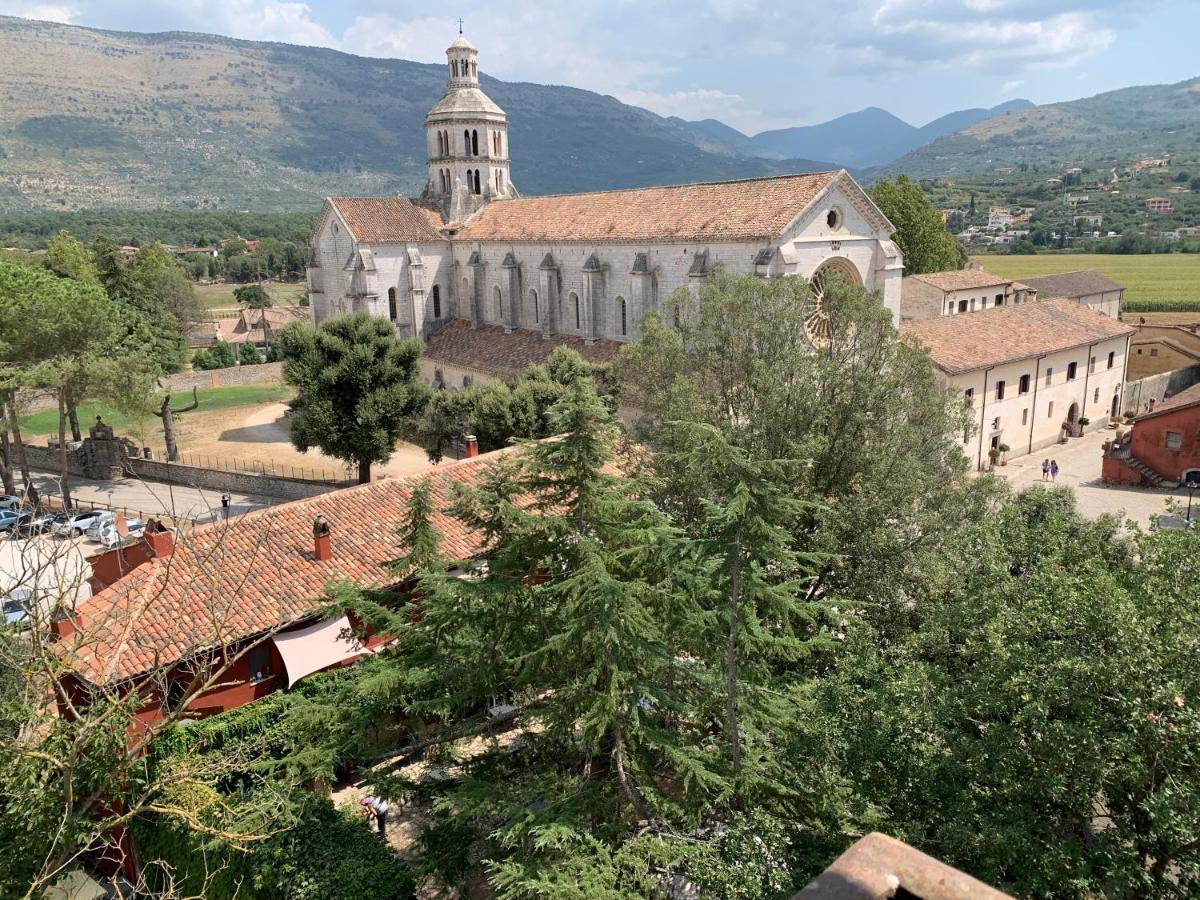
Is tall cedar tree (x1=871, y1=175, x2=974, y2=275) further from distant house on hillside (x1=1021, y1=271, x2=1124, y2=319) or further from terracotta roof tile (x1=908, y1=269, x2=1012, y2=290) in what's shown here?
distant house on hillside (x1=1021, y1=271, x2=1124, y2=319)

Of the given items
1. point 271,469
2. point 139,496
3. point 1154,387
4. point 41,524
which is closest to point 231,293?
point 271,469

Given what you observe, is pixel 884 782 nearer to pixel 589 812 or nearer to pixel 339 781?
pixel 589 812

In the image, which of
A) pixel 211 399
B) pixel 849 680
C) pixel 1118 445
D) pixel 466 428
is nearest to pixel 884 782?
pixel 849 680

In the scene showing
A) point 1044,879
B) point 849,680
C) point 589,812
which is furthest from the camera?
point 849,680

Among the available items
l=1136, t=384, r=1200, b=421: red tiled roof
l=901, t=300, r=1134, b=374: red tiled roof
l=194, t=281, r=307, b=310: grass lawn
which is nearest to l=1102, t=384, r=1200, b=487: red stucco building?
l=1136, t=384, r=1200, b=421: red tiled roof

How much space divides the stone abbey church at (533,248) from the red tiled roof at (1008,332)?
356 cm

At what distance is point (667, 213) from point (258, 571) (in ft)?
89.7

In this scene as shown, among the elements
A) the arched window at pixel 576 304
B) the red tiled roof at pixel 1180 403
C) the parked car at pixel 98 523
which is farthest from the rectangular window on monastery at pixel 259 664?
the red tiled roof at pixel 1180 403

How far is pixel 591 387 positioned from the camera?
12.4 m

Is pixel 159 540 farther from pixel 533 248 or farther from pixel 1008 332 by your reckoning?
pixel 1008 332

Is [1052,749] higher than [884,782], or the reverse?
[1052,749]

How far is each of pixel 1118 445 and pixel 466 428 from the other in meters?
29.9

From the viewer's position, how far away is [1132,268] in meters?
110

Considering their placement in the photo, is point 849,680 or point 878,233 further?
point 878,233
